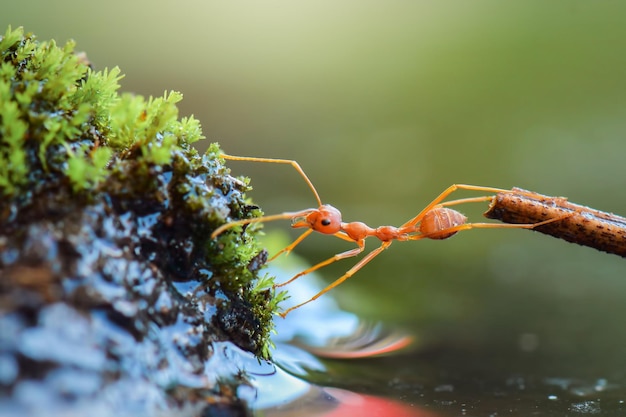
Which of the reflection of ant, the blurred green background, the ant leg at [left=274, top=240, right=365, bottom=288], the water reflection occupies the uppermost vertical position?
the blurred green background

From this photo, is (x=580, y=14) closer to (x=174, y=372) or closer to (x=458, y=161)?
(x=458, y=161)

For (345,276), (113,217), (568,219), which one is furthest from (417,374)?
(113,217)

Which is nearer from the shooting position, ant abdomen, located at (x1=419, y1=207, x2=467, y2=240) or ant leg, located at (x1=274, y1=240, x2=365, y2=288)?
ant leg, located at (x1=274, y1=240, x2=365, y2=288)

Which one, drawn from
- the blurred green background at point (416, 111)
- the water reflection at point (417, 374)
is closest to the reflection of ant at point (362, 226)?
the water reflection at point (417, 374)

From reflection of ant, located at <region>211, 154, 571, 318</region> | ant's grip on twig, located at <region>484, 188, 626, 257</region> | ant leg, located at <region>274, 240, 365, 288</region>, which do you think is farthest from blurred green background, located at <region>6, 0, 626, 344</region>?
ant's grip on twig, located at <region>484, 188, 626, 257</region>

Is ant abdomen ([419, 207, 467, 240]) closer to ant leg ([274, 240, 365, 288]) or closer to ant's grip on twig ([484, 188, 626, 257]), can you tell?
ant's grip on twig ([484, 188, 626, 257])

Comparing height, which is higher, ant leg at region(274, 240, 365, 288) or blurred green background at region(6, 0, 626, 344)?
blurred green background at region(6, 0, 626, 344)

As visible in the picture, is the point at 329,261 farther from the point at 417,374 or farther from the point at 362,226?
the point at 417,374
